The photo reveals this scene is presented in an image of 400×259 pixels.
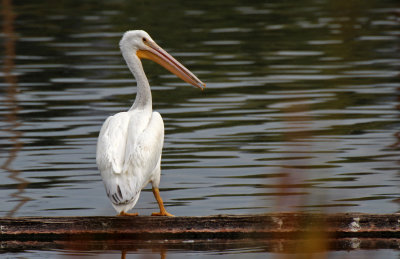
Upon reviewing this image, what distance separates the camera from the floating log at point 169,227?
20.3 feet

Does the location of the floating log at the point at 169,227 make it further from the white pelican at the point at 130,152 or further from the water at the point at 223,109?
the water at the point at 223,109

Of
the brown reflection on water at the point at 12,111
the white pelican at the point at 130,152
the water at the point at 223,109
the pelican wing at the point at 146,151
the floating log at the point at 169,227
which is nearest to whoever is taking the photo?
the floating log at the point at 169,227

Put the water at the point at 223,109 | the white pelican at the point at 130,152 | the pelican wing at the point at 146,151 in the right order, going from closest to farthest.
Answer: the white pelican at the point at 130,152 → the pelican wing at the point at 146,151 → the water at the point at 223,109

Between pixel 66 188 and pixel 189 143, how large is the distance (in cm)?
217

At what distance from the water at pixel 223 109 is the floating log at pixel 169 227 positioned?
0.37 metres

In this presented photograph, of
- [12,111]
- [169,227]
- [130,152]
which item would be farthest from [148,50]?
[12,111]

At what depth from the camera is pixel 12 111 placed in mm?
12625

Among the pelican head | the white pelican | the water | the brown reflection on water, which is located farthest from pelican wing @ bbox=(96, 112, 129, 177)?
the brown reflection on water

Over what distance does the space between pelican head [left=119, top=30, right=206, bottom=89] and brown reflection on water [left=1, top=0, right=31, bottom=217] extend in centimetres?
153

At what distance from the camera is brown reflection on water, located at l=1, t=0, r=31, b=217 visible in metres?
8.42

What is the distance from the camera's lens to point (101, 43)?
19.3 metres

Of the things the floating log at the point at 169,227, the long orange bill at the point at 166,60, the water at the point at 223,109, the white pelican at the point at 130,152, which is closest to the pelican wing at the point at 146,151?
the white pelican at the point at 130,152

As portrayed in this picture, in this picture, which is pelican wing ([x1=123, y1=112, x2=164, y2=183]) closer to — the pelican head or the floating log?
the floating log

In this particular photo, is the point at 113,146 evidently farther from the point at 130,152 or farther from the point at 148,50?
the point at 148,50
